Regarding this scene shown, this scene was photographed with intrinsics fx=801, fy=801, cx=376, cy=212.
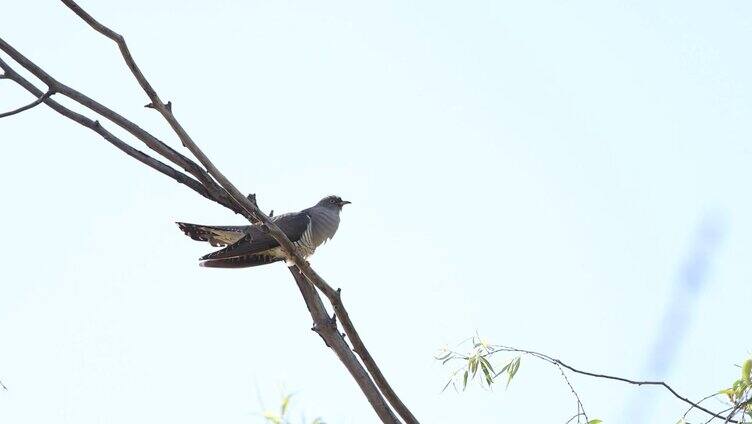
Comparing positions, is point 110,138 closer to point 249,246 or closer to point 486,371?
point 486,371

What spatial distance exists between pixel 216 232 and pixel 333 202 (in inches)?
74.0

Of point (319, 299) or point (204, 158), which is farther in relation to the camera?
point (319, 299)

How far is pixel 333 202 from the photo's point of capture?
20.7 feet

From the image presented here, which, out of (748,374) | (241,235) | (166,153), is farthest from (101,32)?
(241,235)

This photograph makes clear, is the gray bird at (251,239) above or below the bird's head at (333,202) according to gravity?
below

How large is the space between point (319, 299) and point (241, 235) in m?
2.24

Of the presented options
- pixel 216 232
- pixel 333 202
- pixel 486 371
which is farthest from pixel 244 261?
pixel 333 202

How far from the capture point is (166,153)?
7.41 ft

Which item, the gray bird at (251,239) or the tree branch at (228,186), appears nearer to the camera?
the tree branch at (228,186)

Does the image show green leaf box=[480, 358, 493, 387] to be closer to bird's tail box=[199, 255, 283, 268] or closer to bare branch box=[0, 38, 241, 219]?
bare branch box=[0, 38, 241, 219]

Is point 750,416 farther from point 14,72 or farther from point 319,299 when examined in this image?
point 14,72

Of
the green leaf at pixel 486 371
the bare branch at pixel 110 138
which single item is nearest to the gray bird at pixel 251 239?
the green leaf at pixel 486 371

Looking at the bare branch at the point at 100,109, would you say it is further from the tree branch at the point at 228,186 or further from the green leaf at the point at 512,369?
the green leaf at the point at 512,369

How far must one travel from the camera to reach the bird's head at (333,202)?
6230 millimetres
